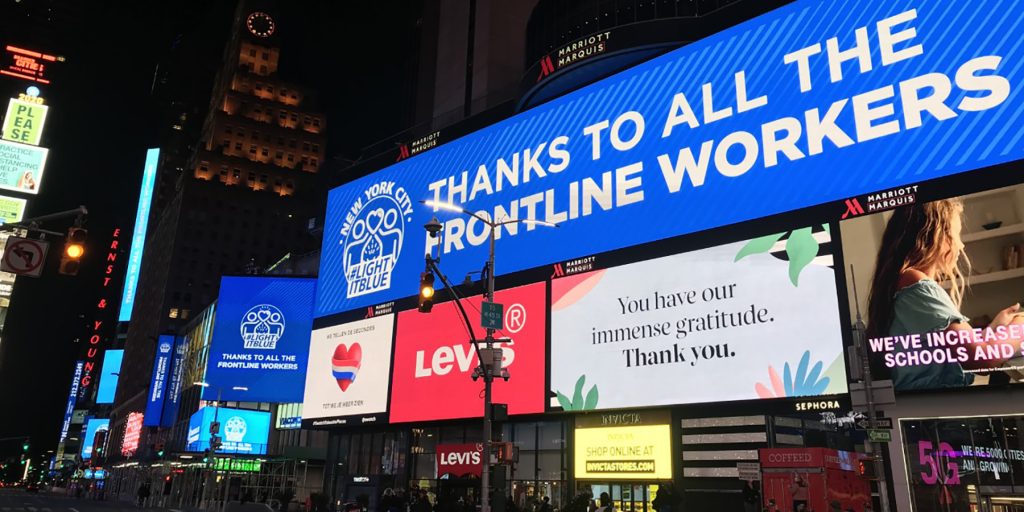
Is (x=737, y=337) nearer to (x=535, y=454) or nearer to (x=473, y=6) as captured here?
(x=535, y=454)

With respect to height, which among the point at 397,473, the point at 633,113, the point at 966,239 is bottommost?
the point at 397,473

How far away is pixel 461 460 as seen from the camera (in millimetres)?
29781

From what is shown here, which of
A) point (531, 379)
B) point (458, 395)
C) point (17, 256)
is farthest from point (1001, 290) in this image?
point (17, 256)

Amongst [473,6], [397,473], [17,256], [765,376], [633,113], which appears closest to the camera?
[17,256]

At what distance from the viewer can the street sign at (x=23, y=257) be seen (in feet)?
55.5

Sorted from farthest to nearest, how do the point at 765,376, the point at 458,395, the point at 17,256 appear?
the point at 458,395
the point at 765,376
the point at 17,256

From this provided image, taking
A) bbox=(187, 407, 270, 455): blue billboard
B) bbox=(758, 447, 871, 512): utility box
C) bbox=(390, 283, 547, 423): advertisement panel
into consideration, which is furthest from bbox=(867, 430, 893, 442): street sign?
bbox=(187, 407, 270, 455): blue billboard

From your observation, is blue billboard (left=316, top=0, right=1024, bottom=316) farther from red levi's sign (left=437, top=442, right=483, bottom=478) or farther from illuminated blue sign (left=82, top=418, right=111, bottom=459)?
illuminated blue sign (left=82, top=418, right=111, bottom=459)

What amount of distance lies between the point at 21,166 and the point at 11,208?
10.2 feet

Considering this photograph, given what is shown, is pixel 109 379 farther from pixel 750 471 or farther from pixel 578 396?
pixel 750 471

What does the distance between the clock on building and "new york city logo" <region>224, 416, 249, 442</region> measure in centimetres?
11502

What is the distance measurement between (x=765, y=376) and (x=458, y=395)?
15389 millimetres

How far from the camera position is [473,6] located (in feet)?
223

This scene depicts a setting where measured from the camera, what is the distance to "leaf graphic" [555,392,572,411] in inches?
1193
